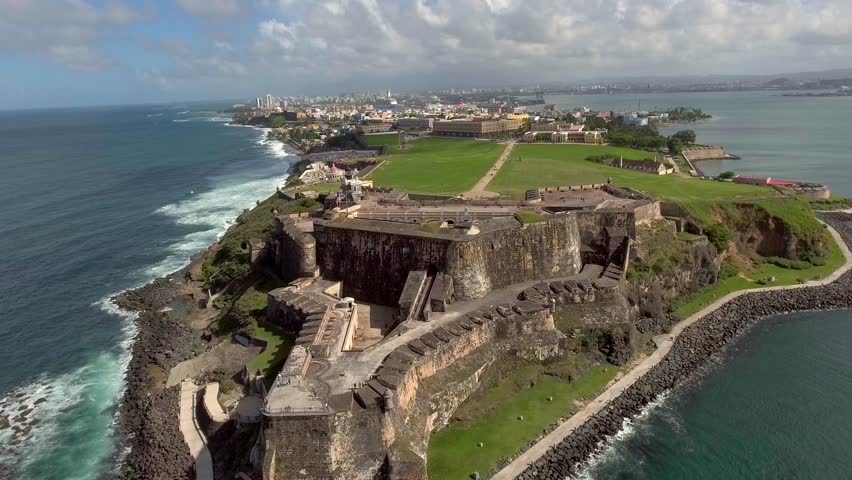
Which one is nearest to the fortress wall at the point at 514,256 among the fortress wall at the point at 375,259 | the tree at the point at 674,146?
the fortress wall at the point at 375,259

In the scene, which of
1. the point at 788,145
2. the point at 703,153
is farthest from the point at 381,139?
the point at 788,145

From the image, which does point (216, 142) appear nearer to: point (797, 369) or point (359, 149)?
point (359, 149)

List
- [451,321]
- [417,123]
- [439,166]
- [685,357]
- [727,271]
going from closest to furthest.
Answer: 1. [451,321]
2. [685,357]
3. [727,271]
4. [439,166]
5. [417,123]

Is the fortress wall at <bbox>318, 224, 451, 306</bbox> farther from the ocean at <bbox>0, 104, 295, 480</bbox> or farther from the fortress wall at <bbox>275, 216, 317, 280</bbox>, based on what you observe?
the ocean at <bbox>0, 104, 295, 480</bbox>

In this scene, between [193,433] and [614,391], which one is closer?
[193,433]

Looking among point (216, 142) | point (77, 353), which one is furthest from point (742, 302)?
point (216, 142)

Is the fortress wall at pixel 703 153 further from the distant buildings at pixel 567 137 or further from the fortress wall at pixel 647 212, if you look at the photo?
the fortress wall at pixel 647 212

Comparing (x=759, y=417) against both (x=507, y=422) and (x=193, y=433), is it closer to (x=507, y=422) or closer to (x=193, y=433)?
(x=507, y=422)

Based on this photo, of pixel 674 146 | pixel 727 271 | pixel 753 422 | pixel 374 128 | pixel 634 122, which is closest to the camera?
pixel 753 422
